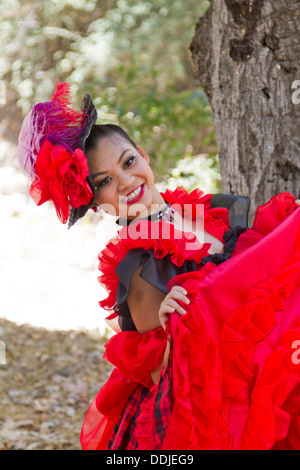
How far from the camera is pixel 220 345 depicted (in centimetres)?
168

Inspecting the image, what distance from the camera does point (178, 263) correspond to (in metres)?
1.85

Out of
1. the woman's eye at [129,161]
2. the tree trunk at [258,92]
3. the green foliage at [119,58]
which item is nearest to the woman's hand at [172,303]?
the woman's eye at [129,161]

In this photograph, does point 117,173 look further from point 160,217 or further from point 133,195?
point 160,217

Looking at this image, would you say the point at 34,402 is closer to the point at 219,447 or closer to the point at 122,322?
the point at 122,322

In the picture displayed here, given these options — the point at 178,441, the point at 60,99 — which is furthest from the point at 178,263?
the point at 60,99

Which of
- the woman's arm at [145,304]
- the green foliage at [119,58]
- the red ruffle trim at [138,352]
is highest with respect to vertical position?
the woman's arm at [145,304]

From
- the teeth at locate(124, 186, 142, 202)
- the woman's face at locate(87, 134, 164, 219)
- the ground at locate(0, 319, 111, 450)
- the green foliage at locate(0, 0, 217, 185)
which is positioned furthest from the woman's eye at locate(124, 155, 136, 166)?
the green foliage at locate(0, 0, 217, 185)

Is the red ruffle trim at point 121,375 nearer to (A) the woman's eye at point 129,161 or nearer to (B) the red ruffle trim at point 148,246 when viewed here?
(B) the red ruffle trim at point 148,246

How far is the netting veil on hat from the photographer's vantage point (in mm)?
1919

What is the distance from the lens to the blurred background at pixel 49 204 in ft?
12.9

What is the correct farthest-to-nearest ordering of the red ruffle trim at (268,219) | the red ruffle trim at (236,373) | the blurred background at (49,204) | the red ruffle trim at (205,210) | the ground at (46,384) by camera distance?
the blurred background at (49,204), the ground at (46,384), the red ruffle trim at (205,210), the red ruffle trim at (268,219), the red ruffle trim at (236,373)

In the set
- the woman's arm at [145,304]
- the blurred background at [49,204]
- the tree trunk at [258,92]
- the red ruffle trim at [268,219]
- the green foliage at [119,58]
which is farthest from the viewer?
the green foliage at [119,58]

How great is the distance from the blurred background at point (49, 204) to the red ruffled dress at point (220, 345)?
1.78 meters

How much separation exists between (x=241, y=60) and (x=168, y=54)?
5984 millimetres
